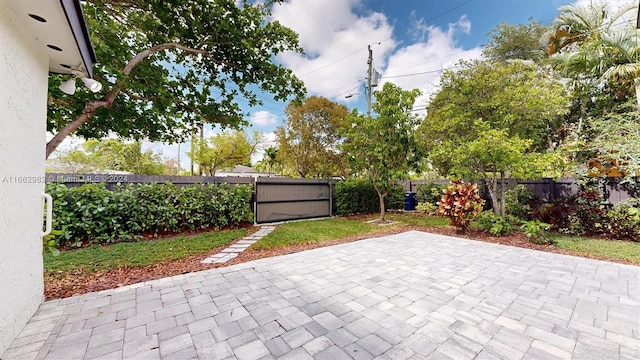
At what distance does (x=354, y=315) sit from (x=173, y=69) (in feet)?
20.8

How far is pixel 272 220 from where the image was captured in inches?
306

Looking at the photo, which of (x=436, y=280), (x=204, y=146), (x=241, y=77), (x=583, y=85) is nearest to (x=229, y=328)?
(x=436, y=280)

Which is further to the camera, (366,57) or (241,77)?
(366,57)

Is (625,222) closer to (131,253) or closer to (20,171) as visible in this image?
(20,171)

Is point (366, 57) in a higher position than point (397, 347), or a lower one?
higher

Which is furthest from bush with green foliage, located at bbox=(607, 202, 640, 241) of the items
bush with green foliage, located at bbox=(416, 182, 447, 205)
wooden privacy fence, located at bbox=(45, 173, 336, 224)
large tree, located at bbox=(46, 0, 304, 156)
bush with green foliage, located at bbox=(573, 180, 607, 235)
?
large tree, located at bbox=(46, 0, 304, 156)

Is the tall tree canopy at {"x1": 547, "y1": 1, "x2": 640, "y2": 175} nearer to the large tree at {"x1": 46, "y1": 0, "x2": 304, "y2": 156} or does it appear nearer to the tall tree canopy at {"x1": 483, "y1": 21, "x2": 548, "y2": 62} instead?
the tall tree canopy at {"x1": 483, "y1": 21, "x2": 548, "y2": 62}

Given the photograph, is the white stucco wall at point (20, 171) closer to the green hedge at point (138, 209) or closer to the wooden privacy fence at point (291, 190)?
the green hedge at point (138, 209)

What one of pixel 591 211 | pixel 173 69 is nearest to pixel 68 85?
pixel 173 69

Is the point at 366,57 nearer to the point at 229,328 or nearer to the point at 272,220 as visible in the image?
the point at 272,220

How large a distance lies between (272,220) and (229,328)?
5.77m

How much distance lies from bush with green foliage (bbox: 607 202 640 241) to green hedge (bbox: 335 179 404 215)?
6.35 metres

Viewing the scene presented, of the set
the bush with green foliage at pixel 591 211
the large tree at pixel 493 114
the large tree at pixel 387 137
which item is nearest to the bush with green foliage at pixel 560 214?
the bush with green foliage at pixel 591 211

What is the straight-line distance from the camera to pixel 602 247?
Answer: 16.1ft
